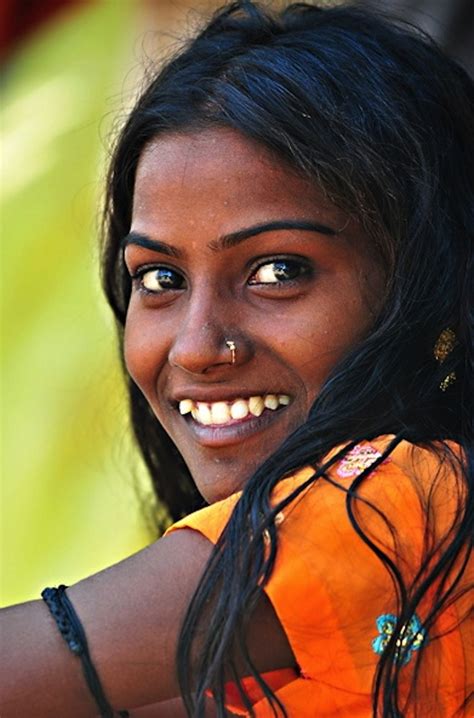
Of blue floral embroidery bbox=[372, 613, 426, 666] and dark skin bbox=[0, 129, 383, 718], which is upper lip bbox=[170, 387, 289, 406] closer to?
dark skin bbox=[0, 129, 383, 718]

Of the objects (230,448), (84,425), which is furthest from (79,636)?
(84,425)

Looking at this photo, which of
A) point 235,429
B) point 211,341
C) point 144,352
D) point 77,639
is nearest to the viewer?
point 77,639

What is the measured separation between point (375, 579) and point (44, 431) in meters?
2.27

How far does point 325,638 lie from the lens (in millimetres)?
1506

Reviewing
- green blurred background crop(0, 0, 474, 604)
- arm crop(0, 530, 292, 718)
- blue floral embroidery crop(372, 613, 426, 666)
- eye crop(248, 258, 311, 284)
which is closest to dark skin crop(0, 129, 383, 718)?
eye crop(248, 258, 311, 284)

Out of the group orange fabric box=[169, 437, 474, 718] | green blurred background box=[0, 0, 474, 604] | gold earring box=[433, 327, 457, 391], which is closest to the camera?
orange fabric box=[169, 437, 474, 718]

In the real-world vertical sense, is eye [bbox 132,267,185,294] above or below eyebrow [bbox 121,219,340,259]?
above

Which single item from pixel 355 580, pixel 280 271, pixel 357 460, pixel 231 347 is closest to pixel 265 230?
pixel 280 271

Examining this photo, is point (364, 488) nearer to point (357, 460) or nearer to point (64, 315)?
point (357, 460)

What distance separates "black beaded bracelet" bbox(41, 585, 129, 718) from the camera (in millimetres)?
1487

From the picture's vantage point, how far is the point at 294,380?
72.9 inches

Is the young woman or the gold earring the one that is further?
the gold earring

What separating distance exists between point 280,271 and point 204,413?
0.24m

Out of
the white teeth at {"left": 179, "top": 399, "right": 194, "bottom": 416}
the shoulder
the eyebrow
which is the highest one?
the eyebrow
